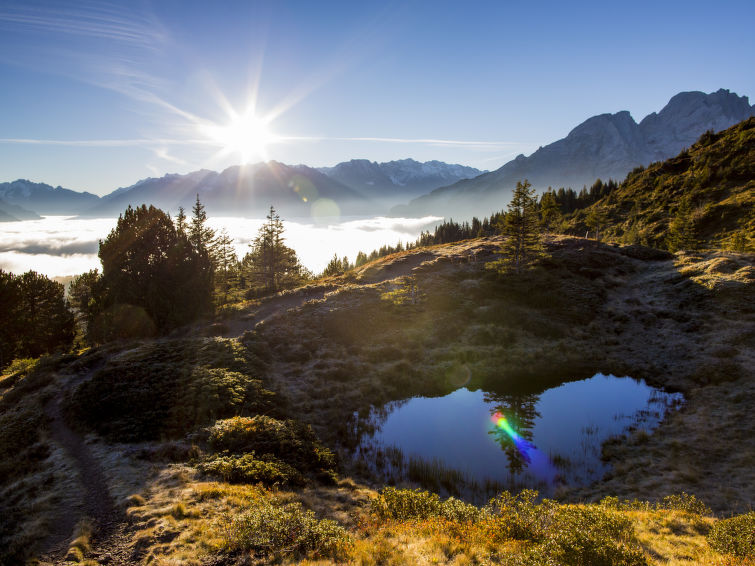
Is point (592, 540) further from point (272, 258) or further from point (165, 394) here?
point (272, 258)

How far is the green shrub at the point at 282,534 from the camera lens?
10898 millimetres

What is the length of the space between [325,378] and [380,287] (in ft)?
74.5

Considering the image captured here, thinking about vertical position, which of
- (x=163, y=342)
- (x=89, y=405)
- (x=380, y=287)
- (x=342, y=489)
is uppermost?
(x=380, y=287)

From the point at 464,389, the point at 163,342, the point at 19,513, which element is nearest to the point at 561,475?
the point at 464,389

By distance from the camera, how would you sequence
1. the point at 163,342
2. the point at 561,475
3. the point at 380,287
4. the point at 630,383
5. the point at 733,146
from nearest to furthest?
the point at 561,475
the point at 630,383
the point at 163,342
the point at 380,287
the point at 733,146

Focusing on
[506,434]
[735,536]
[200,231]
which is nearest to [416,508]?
[735,536]

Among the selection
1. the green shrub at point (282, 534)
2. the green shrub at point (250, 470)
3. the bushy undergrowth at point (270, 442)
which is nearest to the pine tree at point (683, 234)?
the bushy undergrowth at point (270, 442)

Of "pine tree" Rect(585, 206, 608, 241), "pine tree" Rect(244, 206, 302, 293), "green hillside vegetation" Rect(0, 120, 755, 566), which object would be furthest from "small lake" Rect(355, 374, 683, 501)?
"pine tree" Rect(585, 206, 608, 241)

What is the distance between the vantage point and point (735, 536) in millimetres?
10898

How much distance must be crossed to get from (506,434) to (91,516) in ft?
75.0

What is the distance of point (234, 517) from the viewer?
12.1 m

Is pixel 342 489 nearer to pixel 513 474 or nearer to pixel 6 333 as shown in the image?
pixel 513 474

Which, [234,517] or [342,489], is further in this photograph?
[342,489]

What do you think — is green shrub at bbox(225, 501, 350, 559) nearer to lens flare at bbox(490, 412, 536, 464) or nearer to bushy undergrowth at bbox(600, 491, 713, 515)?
bushy undergrowth at bbox(600, 491, 713, 515)
